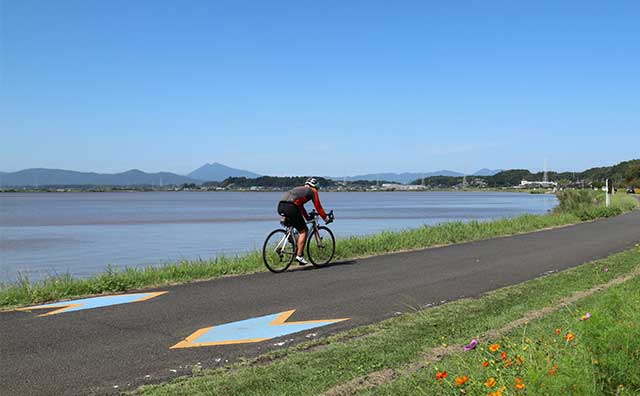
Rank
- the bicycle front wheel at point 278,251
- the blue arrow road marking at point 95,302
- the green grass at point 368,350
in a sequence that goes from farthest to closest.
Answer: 1. the bicycle front wheel at point 278,251
2. the blue arrow road marking at point 95,302
3. the green grass at point 368,350

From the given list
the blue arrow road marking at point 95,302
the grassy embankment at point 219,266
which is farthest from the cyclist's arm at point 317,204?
the blue arrow road marking at point 95,302

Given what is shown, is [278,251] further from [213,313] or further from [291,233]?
[213,313]

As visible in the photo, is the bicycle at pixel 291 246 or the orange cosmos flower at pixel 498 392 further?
the bicycle at pixel 291 246

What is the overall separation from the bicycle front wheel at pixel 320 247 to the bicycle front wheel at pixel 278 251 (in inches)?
21.9

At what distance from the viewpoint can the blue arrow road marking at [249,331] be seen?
672 cm

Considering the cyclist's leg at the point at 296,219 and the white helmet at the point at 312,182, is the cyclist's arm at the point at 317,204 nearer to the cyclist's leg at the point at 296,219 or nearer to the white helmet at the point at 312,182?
the white helmet at the point at 312,182

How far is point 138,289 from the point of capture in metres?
10.1

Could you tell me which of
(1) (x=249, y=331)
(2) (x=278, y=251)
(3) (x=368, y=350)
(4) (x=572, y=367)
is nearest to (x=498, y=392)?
(4) (x=572, y=367)

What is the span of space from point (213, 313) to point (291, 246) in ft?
13.6

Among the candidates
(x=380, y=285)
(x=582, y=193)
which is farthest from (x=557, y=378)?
(x=582, y=193)

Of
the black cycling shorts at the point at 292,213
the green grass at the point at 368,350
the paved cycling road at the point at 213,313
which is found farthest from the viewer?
the black cycling shorts at the point at 292,213

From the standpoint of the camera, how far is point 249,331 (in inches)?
283

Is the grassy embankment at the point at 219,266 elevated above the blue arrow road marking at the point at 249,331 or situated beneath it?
elevated above

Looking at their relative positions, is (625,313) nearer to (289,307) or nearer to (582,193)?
(289,307)
